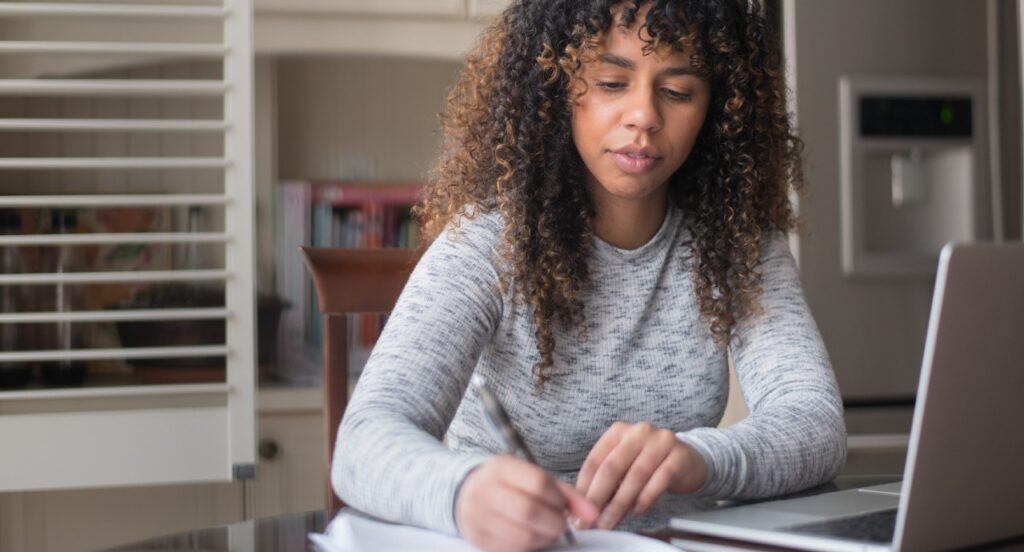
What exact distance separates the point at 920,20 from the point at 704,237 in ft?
3.85

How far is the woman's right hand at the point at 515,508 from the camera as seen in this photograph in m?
0.78

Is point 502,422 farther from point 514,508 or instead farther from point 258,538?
point 258,538

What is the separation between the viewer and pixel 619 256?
1347 mm

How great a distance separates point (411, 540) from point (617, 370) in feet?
1.66

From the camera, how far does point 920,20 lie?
2.30m

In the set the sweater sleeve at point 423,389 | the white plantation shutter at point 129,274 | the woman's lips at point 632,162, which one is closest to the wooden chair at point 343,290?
the sweater sleeve at point 423,389

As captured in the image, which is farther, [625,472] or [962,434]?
[625,472]

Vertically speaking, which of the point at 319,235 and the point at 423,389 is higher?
the point at 319,235

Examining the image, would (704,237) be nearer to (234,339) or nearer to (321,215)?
(234,339)

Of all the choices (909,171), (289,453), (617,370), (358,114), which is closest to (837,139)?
(909,171)

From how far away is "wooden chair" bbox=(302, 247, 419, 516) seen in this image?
4.55 feet

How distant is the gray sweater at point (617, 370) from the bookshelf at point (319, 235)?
1198 millimetres

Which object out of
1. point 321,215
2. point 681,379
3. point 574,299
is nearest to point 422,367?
point 574,299

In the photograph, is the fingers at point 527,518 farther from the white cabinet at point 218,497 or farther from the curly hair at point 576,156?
the white cabinet at point 218,497
